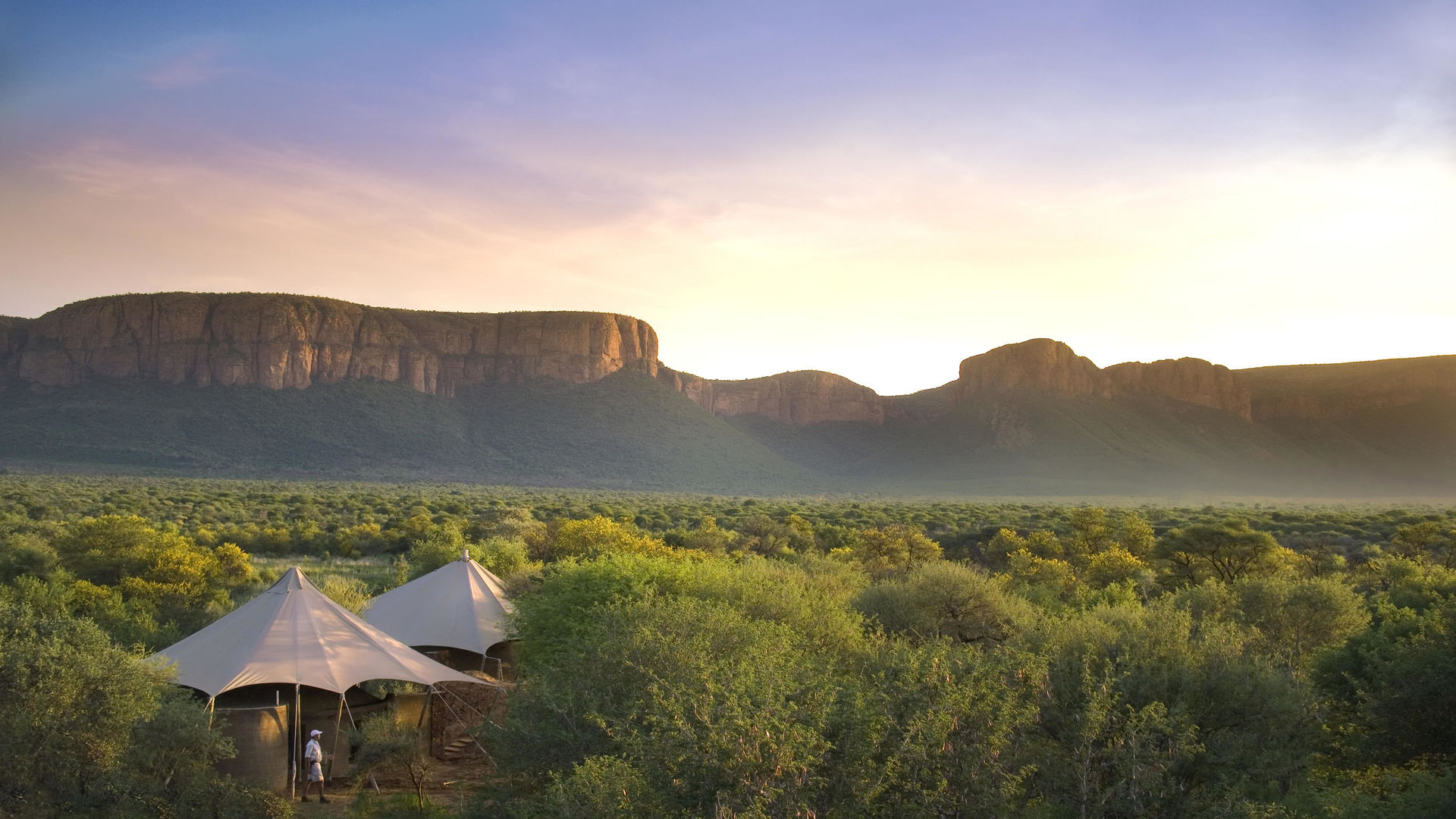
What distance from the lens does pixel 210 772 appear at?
1145cm

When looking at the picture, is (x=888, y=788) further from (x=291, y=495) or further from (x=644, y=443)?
(x=644, y=443)

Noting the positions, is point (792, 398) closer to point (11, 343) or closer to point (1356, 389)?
point (1356, 389)

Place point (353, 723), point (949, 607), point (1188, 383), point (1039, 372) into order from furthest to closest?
point (1188, 383) → point (1039, 372) → point (949, 607) → point (353, 723)

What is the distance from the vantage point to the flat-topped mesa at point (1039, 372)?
366ft

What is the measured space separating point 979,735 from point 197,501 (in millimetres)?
51057

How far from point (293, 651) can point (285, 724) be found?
3.80 feet

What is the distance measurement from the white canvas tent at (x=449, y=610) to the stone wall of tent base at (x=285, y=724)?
358 centimetres

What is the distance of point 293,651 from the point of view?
14969 mm

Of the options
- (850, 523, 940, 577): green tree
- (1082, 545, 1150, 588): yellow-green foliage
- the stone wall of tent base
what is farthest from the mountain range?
the stone wall of tent base

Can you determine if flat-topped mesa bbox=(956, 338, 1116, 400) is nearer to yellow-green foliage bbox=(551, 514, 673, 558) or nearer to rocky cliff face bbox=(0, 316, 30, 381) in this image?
yellow-green foliage bbox=(551, 514, 673, 558)

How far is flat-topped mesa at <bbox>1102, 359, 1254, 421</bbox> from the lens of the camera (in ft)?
391

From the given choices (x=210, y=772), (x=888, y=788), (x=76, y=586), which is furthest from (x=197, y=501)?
(x=888, y=788)

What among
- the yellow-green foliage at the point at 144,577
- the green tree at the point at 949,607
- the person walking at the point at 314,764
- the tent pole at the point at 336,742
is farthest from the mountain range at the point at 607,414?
the person walking at the point at 314,764

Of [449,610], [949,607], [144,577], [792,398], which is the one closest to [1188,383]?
[792,398]
